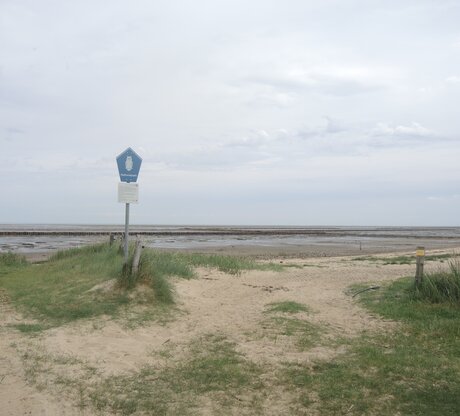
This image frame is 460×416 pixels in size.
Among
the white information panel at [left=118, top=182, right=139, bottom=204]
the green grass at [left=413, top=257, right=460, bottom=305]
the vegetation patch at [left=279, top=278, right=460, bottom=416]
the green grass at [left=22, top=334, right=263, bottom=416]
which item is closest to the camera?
the vegetation patch at [left=279, top=278, right=460, bottom=416]

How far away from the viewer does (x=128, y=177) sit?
977 cm

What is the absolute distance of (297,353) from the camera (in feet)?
19.8

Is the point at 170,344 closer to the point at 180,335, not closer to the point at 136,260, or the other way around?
the point at 180,335

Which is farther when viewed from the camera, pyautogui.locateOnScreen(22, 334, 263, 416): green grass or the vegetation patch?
pyautogui.locateOnScreen(22, 334, 263, 416): green grass

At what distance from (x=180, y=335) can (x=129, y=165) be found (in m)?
4.06

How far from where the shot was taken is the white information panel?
31.2ft

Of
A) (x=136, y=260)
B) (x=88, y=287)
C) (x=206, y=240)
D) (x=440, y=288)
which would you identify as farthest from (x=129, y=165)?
(x=206, y=240)

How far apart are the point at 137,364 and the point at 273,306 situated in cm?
367

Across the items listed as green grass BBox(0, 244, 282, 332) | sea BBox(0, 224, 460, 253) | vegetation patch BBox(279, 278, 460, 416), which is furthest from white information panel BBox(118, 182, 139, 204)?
sea BBox(0, 224, 460, 253)

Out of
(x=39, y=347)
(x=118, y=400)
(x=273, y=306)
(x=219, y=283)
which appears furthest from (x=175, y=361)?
(x=219, y=283)

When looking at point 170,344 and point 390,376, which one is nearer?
point 390,376

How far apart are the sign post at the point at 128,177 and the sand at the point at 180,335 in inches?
86.5

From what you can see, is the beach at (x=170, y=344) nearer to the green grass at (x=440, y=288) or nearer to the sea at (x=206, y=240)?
the green grass at (x=440, y=288)

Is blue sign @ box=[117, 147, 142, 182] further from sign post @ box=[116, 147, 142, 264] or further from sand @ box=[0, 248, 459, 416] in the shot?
sand @ box=[0, 248, 459, 416]
